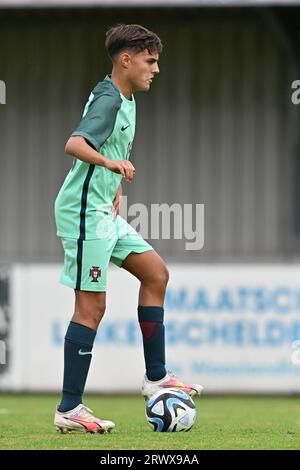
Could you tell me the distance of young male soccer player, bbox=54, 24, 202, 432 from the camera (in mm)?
5168

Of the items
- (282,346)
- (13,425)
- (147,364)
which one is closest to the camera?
(147,364)

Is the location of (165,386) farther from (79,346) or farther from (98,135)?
(98,135)

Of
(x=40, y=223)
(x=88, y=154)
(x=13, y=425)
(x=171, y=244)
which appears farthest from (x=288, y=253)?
(x=88, y=154)

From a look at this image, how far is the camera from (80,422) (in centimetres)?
516

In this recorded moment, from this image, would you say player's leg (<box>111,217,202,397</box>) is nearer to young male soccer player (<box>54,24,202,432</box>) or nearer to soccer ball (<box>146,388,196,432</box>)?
young male soccer player (<box>54,24,202,432</box>)

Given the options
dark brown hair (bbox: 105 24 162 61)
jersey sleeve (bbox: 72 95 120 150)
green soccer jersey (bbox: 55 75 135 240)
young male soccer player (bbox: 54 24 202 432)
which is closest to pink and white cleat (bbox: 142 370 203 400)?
young male soccer player (bbox: 54 24 202 432)

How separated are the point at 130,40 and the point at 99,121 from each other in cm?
49

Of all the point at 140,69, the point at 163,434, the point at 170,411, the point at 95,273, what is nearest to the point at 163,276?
the point at 95,273

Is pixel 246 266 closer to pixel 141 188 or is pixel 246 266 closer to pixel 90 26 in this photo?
pixel 141 188

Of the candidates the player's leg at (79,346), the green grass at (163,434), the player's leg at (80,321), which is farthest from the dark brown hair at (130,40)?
the green grass at (163,434)

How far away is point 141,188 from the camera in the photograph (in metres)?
15.0

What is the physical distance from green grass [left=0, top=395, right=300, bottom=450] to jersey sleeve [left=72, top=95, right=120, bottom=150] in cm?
131

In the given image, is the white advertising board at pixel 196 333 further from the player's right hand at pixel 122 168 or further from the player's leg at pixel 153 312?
the player's right hand at pixel 122 168
